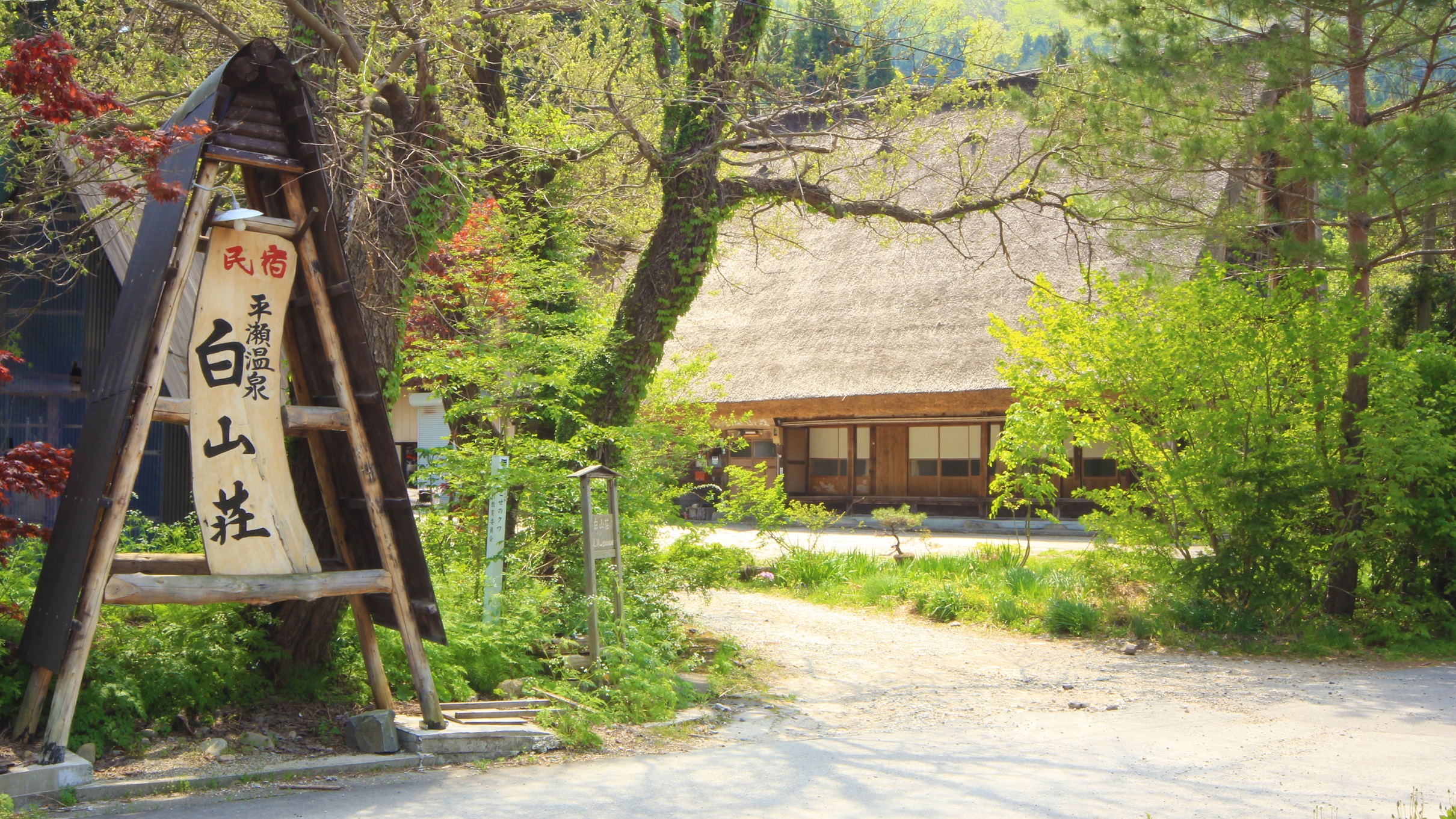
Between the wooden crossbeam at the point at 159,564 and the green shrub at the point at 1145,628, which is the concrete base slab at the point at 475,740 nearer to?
the wooden crossbeam at the point at 159,564

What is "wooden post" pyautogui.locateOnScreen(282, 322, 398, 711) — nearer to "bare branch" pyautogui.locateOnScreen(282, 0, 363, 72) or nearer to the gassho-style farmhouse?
"bare branch" pyautogui.locateOnScreen(282, 0, 363, 72)

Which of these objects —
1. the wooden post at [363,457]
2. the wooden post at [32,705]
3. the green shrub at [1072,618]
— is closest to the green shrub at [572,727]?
the wooden post at [363,457]

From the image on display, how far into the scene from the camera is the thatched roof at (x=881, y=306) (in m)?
18.8

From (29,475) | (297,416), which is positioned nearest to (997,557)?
(297,416)

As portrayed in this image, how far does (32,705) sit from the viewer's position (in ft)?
15.8

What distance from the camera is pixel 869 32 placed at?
31.2ft

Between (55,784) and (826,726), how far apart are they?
14.0 feet

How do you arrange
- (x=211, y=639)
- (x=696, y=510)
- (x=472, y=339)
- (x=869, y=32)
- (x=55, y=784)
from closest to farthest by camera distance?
(x=55, y=784), (x=211, y=639), (x=472, y=339), (x=869, y=32), (x=696, y=510)

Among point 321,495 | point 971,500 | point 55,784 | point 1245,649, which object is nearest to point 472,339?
point 321,495

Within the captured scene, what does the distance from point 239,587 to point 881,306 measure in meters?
16.6

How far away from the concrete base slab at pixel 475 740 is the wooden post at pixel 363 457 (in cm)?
13

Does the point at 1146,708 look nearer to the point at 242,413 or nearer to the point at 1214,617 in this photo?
the point at 1214,617

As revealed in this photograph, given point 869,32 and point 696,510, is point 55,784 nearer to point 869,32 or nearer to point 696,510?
A: point 869,32

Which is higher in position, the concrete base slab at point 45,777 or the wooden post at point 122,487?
the wooden post at point 122,487
